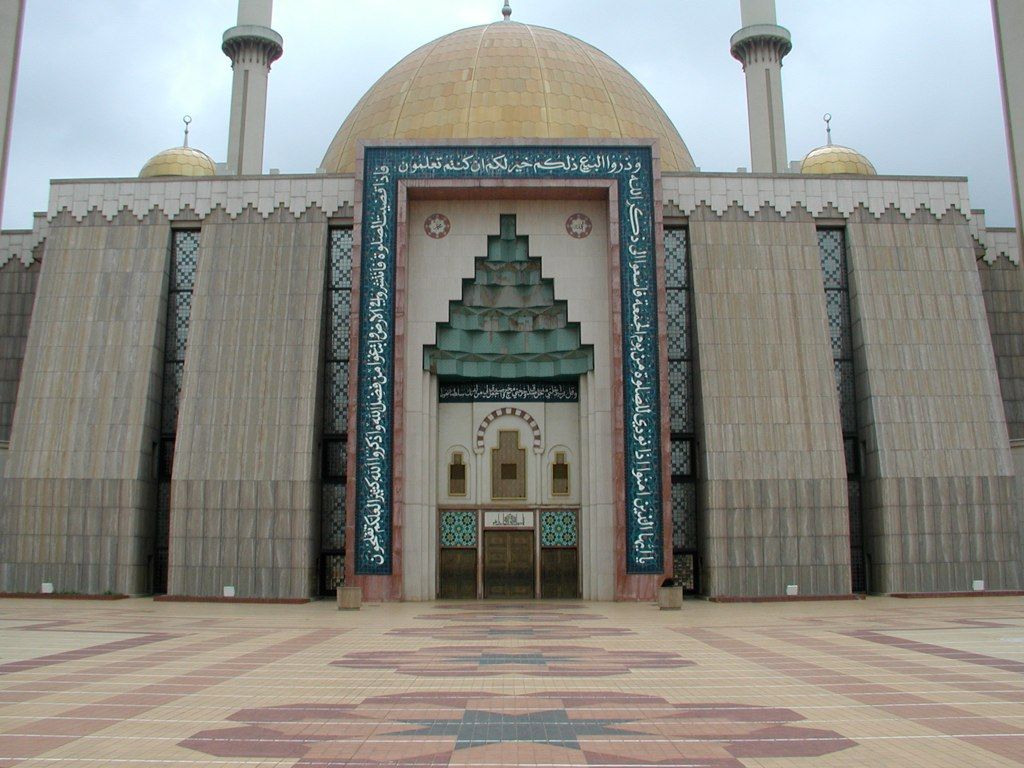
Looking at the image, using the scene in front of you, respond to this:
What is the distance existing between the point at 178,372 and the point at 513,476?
8314 mm

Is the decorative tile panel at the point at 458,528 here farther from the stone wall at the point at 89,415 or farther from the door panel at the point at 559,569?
the stone wall at the point at 89,415

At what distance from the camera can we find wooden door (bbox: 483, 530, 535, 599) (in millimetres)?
22234

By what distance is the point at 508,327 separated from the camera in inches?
903

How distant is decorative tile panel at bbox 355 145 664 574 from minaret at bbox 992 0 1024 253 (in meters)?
12.8

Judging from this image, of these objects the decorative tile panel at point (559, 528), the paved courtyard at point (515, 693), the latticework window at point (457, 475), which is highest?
the latticework window at point (457, 475)

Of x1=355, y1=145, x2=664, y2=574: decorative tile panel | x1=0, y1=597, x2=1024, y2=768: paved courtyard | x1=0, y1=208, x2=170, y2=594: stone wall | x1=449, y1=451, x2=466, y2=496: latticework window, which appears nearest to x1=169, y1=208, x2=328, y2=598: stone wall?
x1=0, y1=208, x2=170, y2=594: stone wall

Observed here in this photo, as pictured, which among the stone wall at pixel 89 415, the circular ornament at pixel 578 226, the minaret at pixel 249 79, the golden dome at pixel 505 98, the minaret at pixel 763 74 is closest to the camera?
the stone wall at pixel 89 415

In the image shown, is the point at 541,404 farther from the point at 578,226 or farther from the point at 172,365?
the point at 172,365

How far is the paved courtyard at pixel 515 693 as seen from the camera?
20.5 feet

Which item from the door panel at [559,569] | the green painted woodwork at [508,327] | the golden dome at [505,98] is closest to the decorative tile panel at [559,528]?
the door panel at [559,569]

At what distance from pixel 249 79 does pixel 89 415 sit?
42.1ft

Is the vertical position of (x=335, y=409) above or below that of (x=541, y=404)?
below

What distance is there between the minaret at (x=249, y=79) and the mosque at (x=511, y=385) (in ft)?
19.6

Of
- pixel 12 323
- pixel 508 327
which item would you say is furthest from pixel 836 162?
pixel 12 323
